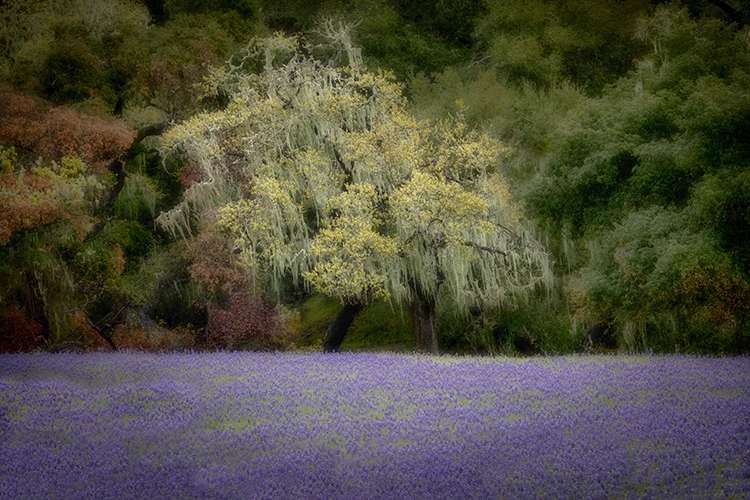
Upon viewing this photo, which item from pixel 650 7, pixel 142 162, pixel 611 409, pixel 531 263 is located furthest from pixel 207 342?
pixel 650 7

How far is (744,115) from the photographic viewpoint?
11.6 m

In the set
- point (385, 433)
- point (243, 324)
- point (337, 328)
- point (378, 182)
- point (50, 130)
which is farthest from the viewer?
point (337, 328)

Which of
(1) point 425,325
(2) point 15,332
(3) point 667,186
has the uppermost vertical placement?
(3) point 667,186

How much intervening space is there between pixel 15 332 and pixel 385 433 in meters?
13.0

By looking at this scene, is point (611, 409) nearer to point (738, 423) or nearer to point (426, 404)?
point (738, 423)

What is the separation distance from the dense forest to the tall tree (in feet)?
0.25

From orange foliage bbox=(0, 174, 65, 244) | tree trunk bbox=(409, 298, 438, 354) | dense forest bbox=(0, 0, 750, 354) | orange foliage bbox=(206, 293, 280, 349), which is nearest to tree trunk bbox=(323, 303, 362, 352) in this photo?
dense forest bbox=(0, 0, 750, 354)

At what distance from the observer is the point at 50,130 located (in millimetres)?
15562

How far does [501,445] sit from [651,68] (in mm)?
12745

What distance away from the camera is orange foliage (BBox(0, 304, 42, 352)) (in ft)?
52.2

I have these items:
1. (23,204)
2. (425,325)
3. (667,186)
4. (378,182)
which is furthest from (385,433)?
(425,325)

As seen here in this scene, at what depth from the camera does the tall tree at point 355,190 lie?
14844 mm

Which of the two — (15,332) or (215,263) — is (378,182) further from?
(15,332)

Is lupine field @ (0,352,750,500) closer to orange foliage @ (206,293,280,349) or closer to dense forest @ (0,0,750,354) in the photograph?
dense forest @ (0,0,750,354)
